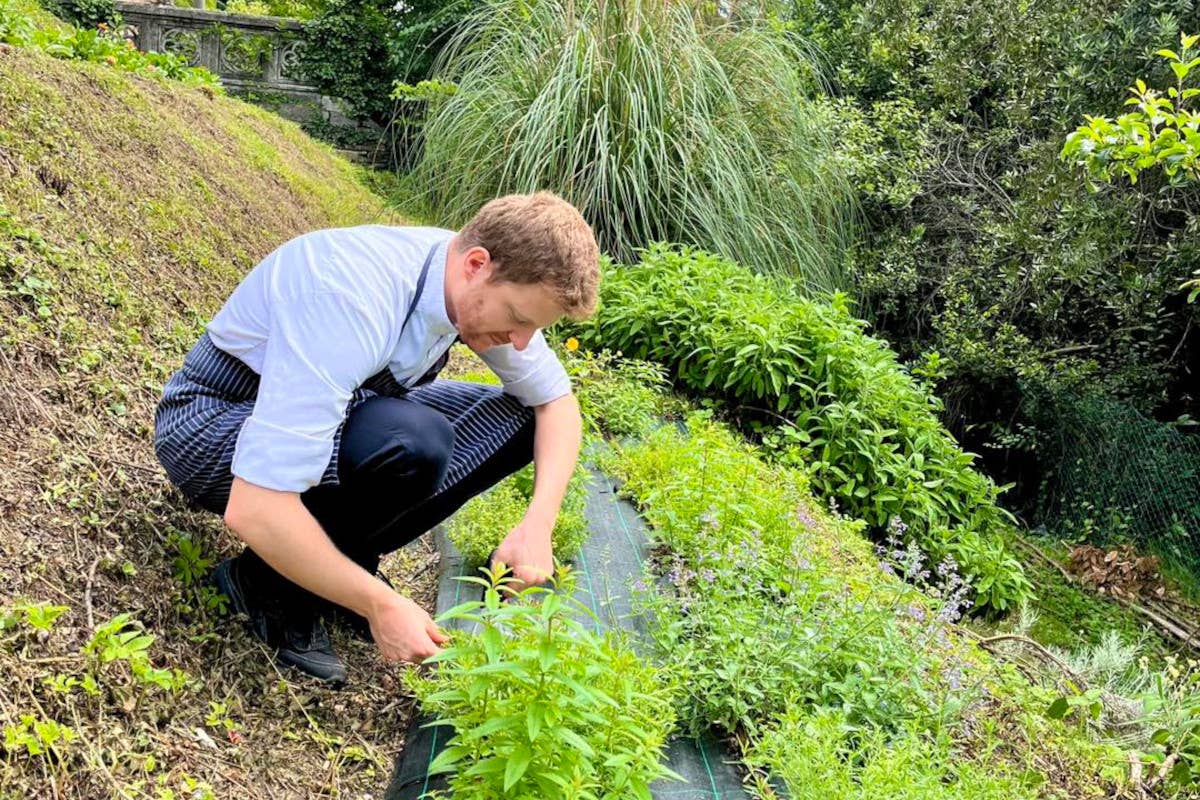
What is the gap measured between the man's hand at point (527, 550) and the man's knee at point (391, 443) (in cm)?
24

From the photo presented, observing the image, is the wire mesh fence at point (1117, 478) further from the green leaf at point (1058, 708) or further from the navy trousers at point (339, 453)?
the navy trousers at point (339, 453)

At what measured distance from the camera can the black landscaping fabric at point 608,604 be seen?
208 cm

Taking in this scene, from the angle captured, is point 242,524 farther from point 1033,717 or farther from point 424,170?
point 424,170

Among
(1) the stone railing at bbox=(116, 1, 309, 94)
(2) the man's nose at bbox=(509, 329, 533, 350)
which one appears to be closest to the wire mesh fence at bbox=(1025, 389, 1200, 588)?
(2) the man's nose at bbox=(509, 329, 533, 350)

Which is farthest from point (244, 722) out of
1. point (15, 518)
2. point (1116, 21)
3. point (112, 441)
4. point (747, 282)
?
point (1116, 21)

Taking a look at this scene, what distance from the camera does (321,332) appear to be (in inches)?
73.1

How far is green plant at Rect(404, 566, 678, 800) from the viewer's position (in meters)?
1.61

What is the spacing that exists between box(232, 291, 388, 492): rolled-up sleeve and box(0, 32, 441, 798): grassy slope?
552 mm

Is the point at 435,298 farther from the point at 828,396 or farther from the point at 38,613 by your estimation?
the point at 828,396

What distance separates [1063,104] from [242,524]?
7.12m

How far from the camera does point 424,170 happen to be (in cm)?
766

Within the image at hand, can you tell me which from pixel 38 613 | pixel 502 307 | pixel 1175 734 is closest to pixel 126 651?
pixel 38 613

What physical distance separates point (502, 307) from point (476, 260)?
0.11 metres

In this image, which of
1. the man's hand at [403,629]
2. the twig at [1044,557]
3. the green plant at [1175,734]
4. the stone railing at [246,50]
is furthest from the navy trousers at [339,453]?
the stone railing at [246,50]
